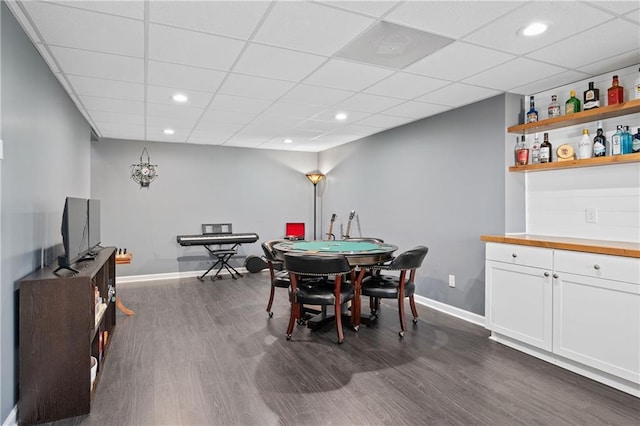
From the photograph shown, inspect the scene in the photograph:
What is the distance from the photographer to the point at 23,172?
2.21 metres

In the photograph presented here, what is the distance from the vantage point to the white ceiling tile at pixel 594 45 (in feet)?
7.31

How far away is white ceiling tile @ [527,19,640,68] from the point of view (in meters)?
2.23

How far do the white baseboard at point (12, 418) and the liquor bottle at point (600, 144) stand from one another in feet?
14.2

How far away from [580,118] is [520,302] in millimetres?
1610

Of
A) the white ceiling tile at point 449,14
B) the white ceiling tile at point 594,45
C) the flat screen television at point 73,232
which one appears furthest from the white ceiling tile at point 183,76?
the white ceiling tile at point 594,45

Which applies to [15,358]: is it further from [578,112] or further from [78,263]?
[578,112]

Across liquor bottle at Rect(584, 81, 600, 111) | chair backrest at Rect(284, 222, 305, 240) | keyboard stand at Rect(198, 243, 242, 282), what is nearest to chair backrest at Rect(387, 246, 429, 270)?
liquor bottle at Rect(584, 81, 600, 111)

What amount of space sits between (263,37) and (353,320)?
2.61 meters

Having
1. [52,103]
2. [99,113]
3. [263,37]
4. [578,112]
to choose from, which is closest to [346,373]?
[263,37]

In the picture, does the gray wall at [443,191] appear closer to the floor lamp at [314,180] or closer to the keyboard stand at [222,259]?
the floor lamp at [314,180]

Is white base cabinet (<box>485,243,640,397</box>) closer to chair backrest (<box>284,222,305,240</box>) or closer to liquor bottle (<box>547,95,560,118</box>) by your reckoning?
liquor bottle (<box>547,95,560,118</box>)

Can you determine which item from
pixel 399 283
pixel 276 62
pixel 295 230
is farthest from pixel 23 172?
pixel 295 230

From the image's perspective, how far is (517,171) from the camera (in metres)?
3.54

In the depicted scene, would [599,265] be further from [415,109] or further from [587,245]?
[415,109]
